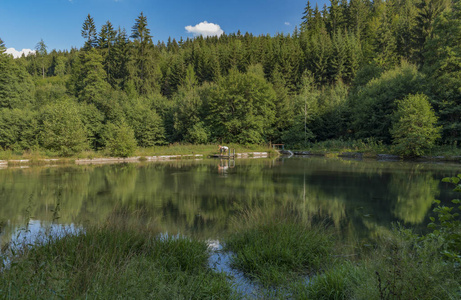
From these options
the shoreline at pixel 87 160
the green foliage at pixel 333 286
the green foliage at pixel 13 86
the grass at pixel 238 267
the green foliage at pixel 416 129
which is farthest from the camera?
the green foliage at pixel 13 86

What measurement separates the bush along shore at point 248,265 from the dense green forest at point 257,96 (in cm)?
2049

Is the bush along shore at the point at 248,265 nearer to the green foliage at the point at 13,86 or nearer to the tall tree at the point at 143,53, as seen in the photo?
the green foliage at the point at 13,86

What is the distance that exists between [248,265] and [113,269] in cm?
191

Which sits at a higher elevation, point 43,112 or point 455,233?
point 43,112

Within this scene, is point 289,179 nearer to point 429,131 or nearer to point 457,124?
point 429,131

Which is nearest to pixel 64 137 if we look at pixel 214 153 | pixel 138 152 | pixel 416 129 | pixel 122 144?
pixel 122 144

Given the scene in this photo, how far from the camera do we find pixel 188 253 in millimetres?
4254

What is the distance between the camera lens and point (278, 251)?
426cm

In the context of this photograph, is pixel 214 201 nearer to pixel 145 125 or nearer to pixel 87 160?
pixel 87 160

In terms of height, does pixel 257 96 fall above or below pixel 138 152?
above

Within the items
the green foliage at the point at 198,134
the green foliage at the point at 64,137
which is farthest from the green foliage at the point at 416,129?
the green foliage at the point at 64,137

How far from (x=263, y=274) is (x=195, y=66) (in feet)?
211

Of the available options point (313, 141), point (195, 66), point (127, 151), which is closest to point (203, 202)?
point (127, 151)

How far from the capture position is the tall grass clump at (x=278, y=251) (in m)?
3.94
